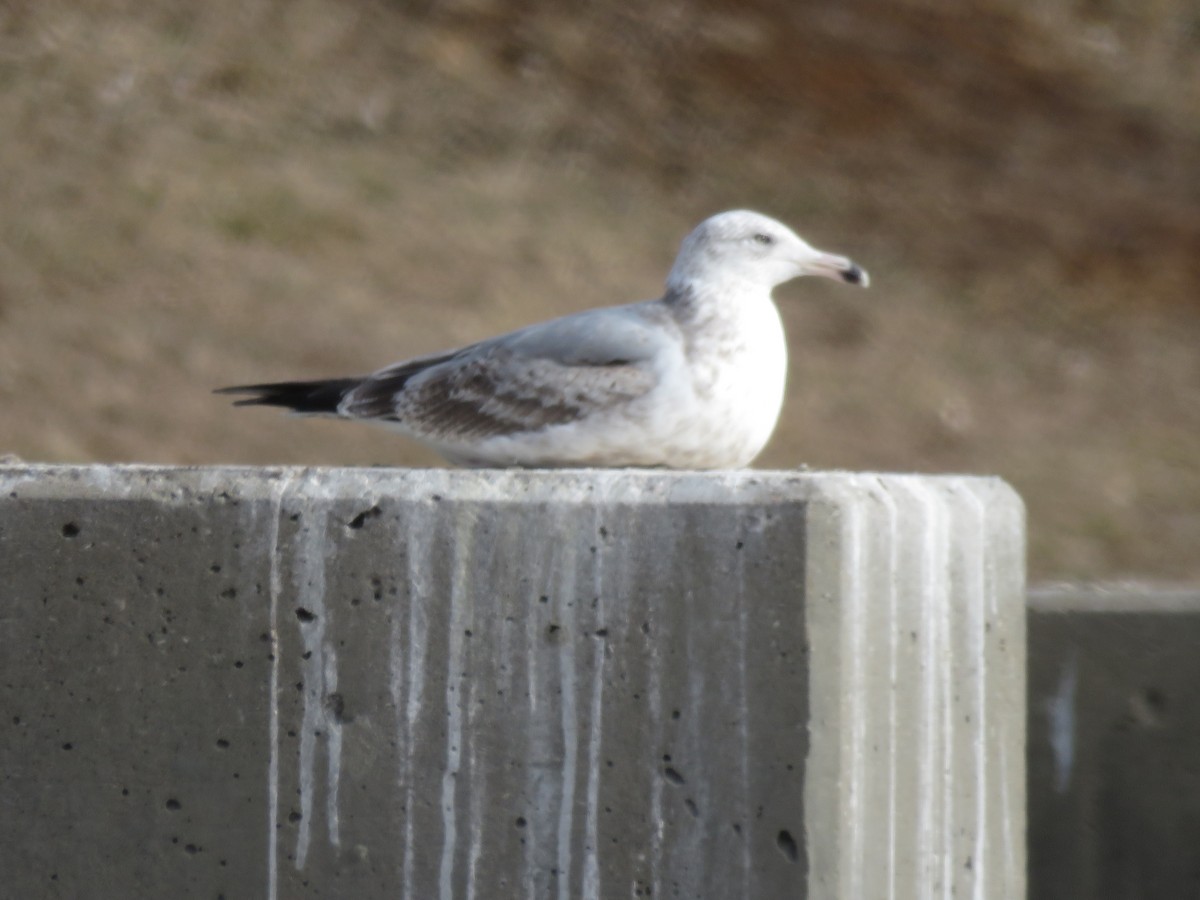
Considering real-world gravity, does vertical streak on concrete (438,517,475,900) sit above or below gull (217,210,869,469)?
below

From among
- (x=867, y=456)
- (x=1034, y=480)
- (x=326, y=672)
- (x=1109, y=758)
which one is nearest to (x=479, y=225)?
(x=867, y=456)

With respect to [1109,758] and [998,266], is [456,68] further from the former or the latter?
[1109,758]

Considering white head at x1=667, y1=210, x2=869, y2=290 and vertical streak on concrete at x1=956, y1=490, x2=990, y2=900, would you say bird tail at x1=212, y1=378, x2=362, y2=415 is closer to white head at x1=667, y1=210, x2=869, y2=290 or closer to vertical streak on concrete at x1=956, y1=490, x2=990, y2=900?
white head at x1=667, y1=210, x2=869, y2=290

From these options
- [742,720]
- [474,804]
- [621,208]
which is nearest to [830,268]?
[742,720]

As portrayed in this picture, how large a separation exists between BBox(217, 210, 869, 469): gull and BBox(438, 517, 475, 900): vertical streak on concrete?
516mm

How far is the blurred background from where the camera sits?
12500mm

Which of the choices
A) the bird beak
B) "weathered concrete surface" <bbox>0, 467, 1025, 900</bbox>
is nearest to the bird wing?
the bird beak

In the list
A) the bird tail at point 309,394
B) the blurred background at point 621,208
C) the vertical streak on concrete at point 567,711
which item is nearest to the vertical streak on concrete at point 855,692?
the vertical streak on concrete at point 567,711

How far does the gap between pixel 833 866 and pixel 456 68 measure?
14.3 m

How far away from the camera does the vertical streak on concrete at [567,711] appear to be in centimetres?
322

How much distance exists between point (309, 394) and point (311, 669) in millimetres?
1151

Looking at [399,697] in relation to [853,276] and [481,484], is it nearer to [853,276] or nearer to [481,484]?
[481,484]

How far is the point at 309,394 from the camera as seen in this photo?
433 centimetres

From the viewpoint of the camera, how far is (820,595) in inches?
124
